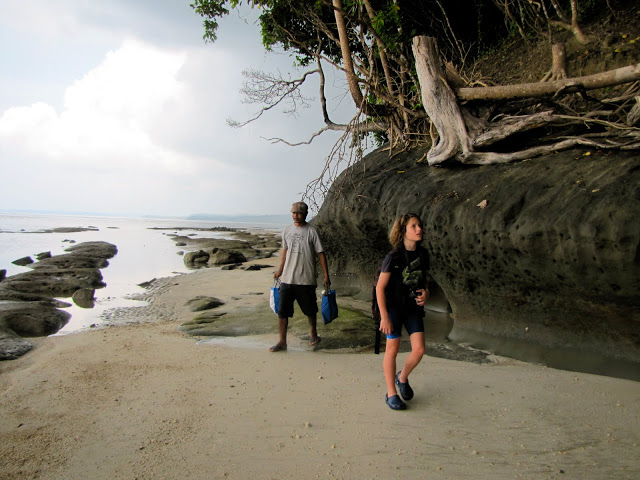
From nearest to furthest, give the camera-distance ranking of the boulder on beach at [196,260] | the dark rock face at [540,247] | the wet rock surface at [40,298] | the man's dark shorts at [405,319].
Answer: the man's dark shorts at [405,319], the dark rock face at [540,247], the wet rock surface at [40,298], the boulder on beach at [196,260]

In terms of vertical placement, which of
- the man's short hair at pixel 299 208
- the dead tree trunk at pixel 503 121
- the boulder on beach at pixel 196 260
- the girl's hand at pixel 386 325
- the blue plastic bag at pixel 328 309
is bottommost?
the boulder on beach at pixel 196 260

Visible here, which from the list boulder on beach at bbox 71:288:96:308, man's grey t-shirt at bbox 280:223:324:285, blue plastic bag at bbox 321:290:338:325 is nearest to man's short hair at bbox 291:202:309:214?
man's grey t-shirt at bbox 280:223:324:285

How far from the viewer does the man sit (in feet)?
17.7

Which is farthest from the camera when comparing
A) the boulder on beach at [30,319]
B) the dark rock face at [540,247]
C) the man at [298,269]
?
the boulder on beach at [30,319]

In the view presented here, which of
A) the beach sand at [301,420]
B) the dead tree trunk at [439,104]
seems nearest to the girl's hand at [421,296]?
the beach sand at [301,420]

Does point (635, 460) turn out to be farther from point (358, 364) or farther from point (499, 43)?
point (499, 43)

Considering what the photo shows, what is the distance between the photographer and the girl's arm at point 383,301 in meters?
3.31

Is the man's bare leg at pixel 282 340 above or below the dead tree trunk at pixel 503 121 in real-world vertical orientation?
below

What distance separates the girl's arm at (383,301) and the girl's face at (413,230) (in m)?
0.36

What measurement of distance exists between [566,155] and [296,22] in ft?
30.7

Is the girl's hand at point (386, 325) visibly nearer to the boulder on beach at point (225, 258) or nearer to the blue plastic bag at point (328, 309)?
the blue plastic bag at point (328, 309)

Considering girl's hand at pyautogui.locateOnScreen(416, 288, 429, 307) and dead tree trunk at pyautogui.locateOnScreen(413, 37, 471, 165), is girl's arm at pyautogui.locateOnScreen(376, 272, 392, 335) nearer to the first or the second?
girl's hand at pyautogui.locateOnScreen(416, 288, 429, 307)

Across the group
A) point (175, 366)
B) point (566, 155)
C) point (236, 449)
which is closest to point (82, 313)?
point (175, 366)

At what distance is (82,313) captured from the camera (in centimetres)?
862
